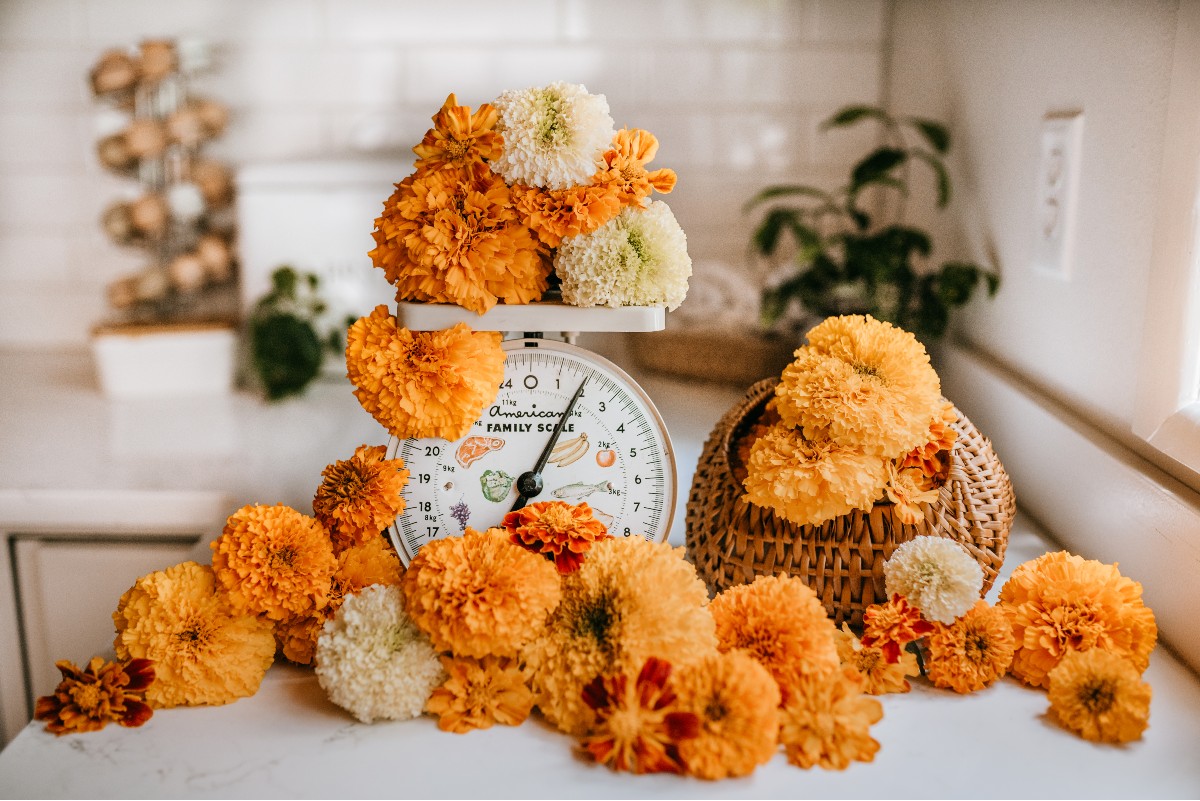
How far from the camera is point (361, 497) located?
79 centimetres

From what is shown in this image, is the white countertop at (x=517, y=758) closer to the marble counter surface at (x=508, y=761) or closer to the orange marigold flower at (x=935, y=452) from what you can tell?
the marble counter surface at (x=508, y=761)

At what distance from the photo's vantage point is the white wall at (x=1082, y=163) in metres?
0.95

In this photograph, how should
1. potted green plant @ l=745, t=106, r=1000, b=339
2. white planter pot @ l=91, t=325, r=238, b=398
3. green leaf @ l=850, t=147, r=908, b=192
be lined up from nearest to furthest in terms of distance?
potted green plant @ l=745, t=106, r=1000, b=339 → green leaf @ l=850, t=147, r=908, b=192 → white planter pot @ l=91, t=325, r=238, b=398

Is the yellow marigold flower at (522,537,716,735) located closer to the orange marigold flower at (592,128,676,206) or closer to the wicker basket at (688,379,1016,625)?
the wicker basket at (688,379,1016,625)

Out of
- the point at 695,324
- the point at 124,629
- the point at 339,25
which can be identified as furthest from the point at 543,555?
the point at 339,25

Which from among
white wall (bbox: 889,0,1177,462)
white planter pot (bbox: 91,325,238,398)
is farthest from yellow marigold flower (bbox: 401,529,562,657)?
white planter pot (bbox: 91,325,238,398)

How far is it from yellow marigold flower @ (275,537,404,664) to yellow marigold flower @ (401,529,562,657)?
0.27ft

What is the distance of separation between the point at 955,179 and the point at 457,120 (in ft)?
3.40

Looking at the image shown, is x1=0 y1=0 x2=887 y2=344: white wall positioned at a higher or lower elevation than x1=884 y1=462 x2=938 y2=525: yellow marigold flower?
higher

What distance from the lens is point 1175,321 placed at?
88 cm

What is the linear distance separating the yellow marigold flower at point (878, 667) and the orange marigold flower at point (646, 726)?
162 millimetres

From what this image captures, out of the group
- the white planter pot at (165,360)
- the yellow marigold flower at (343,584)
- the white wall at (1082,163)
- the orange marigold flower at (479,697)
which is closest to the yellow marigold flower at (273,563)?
the yellow marigold flower at (343,584)

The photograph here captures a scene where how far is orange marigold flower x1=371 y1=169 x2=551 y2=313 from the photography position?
743 millimetres

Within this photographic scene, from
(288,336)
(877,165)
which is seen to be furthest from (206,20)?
(877,165)
